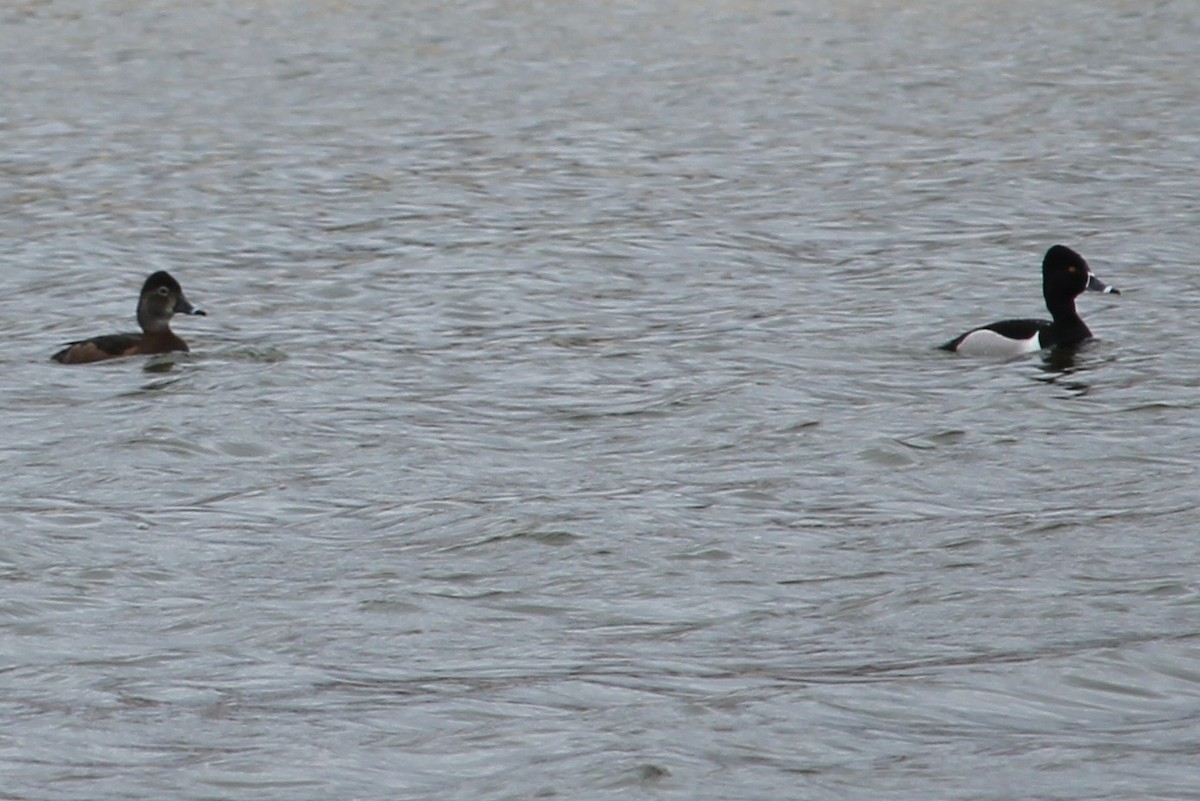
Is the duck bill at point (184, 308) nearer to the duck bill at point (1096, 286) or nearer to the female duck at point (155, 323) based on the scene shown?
the female duck at point (155, 323)

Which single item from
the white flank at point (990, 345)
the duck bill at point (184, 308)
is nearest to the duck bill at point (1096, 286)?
the white flank at point (990, 345)

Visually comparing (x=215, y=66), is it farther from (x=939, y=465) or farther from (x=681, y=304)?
(x=939, y=465)

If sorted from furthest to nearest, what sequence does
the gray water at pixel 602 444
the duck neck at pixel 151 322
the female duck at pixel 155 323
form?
the duck neck at pixel 151 322 → the female duck at pixel 155 323 → the gray water at pixel 602 444

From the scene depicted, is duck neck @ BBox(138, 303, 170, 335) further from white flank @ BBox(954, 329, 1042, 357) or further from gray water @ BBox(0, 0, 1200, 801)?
white flank @ BBox(954, 329, 1042, 357)

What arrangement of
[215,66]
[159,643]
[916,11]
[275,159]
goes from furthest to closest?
[916,11] → [215,66] → [275,159] → [159,643]

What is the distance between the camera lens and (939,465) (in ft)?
38.5

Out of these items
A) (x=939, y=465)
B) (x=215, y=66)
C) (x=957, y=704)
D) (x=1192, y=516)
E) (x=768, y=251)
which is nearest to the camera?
(x=957, y=704)

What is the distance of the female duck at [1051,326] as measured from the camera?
582 inches

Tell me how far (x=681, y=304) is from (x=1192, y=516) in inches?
267

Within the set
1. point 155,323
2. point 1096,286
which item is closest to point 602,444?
point 155,323

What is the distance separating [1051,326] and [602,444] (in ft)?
14.3

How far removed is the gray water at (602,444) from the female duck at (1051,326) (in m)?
0.23

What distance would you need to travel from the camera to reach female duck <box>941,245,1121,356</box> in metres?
14.8

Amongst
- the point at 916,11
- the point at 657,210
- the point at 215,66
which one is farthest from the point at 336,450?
the point at 916,11
